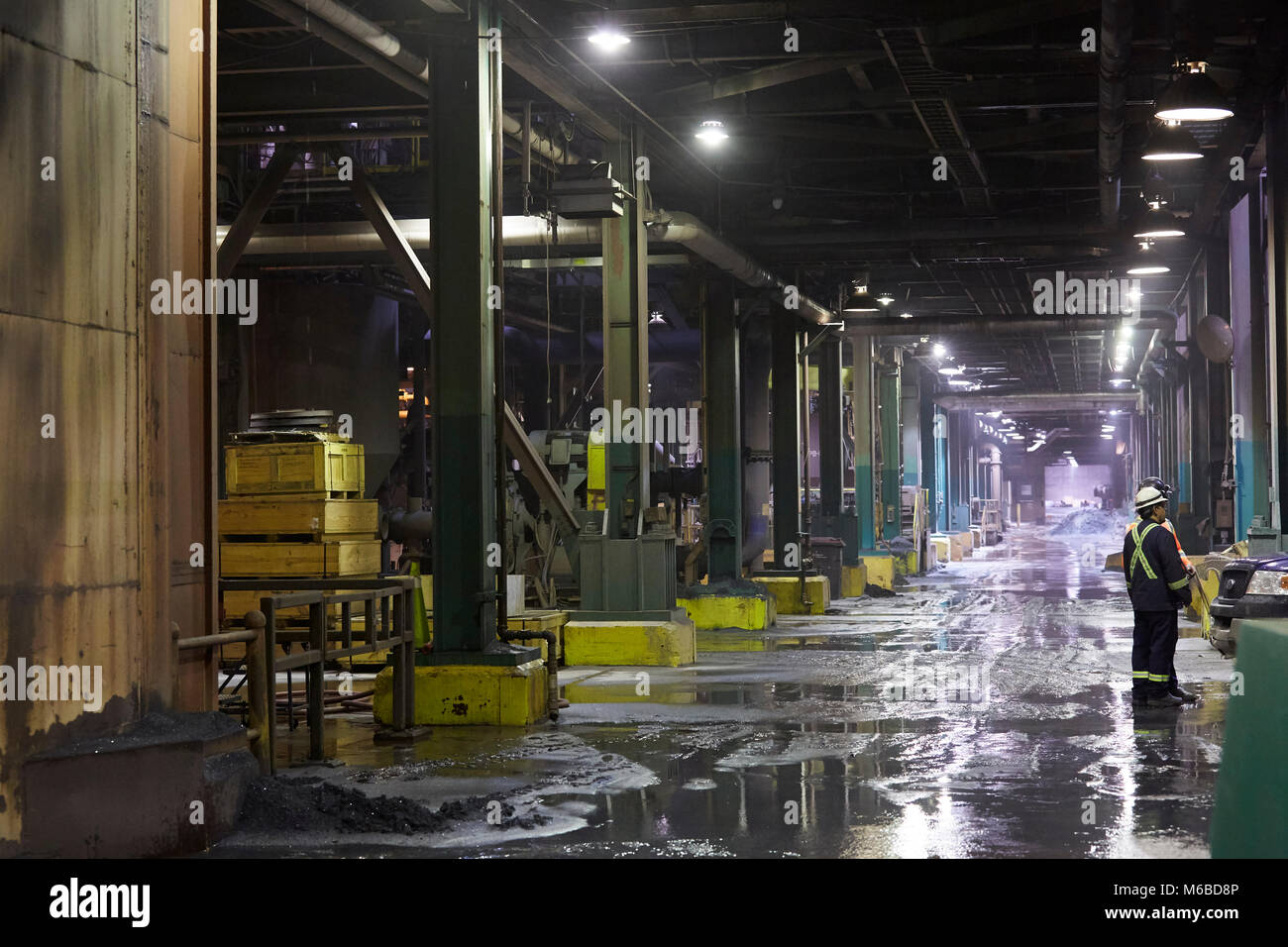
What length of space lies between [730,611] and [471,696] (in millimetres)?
9364

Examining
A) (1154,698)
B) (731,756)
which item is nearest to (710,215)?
(1154,698)

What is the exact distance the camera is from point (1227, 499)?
21.9 metres

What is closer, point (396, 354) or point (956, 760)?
point (956, 760)

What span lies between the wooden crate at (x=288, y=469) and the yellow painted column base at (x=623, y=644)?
3.41 meters

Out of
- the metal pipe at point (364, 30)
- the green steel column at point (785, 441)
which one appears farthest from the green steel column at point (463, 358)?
the green steel column at point (785, 441)

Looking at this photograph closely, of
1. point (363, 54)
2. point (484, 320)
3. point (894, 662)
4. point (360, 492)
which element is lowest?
point (894, 662)

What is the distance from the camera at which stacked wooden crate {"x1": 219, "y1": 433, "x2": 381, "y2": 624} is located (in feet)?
42.0

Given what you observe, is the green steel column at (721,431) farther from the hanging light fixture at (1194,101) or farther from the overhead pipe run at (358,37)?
the hanging light fixture at (1194,101)

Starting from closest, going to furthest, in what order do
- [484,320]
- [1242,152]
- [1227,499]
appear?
[484,320]
[1242,152]
[1227,499]

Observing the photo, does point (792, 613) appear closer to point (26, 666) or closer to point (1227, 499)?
point (1227, 499)

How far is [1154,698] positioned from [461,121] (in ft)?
24.1

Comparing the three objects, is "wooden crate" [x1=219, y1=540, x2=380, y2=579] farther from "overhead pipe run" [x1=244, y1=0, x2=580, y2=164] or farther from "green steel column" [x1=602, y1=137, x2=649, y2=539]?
"overhead pipe run" [x1=244, y1=0, x2=580, y2=164]

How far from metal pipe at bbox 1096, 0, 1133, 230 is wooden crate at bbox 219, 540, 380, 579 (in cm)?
807

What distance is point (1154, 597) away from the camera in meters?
11.5
